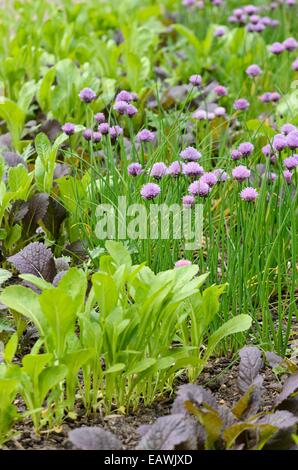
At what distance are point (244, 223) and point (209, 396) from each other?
2.76 ft

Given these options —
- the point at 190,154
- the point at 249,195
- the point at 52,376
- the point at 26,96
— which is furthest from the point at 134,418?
the point at 26,96

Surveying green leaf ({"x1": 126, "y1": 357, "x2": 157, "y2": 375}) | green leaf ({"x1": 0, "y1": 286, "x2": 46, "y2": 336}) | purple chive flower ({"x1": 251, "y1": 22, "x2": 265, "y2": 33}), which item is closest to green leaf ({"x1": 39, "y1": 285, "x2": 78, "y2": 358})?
green leaf ({"x1": 0, "y1": 286, "x2": 46, "y2": 336})

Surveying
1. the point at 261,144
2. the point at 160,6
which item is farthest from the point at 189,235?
the point at 160,6

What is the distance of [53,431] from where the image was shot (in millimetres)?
2584

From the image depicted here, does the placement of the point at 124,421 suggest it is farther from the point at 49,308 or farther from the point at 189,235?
the point at 189,235

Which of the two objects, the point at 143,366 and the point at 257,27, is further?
the point at 257,27

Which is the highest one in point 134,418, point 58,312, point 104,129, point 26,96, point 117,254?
point 26,96

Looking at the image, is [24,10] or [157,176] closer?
[157,176]

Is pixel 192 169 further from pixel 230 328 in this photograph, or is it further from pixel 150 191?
pixel 230 328

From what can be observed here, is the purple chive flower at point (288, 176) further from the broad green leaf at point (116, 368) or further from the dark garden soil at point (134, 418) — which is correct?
the broad green leaf at point (116, 368)

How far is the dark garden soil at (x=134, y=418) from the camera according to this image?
253 centimetres

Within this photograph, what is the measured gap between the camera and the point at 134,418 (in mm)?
2689

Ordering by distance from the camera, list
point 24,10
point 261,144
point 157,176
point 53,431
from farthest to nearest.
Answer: point 24,10
point 261,144
point 157,176
point 53,431
